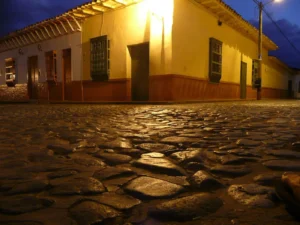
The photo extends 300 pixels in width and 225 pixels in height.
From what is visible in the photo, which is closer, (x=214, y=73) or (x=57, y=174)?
(x=57, y=174)

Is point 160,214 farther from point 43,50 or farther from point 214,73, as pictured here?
point 43,50

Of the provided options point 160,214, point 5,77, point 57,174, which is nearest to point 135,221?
point 160,214

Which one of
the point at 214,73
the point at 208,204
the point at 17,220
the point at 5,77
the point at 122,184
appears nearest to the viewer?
the point at 17,220

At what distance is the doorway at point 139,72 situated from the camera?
10.7 meters

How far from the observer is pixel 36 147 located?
2.26 m

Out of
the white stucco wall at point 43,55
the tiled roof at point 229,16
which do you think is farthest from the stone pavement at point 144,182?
the white stucco wall at point 43,55

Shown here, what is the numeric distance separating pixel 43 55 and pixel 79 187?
15500 mm

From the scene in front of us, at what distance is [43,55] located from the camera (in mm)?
15172

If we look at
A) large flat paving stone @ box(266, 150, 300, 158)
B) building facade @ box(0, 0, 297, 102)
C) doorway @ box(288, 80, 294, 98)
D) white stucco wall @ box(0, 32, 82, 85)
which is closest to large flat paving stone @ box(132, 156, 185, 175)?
large flat paving stone @ box(266, 150, 300, 158)

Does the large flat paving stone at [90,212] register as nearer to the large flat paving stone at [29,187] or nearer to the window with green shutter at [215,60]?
the large flat paving stone at [29,187]

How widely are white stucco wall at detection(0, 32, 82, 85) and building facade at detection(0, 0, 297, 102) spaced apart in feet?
0.17

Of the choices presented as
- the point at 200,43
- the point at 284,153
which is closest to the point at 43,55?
the point at 200,43

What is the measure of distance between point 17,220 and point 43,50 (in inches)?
622

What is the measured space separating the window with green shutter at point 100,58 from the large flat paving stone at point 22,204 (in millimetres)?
10809
